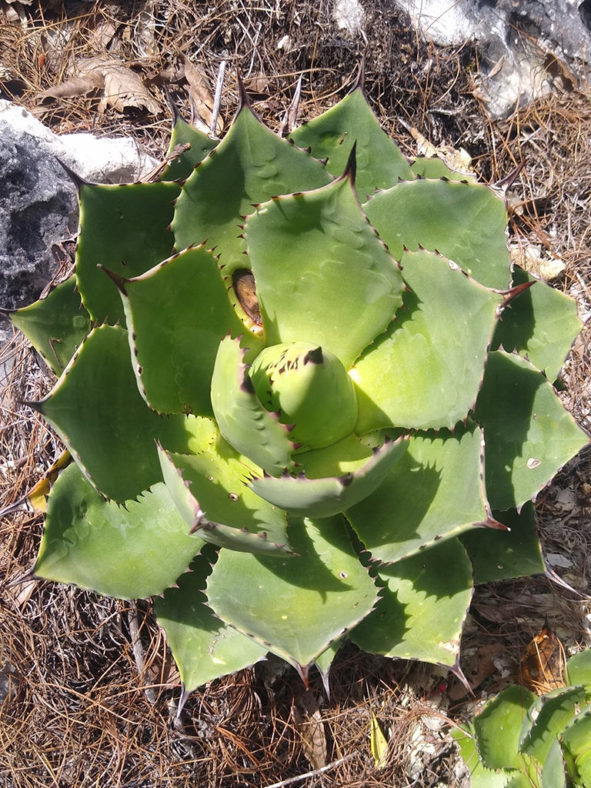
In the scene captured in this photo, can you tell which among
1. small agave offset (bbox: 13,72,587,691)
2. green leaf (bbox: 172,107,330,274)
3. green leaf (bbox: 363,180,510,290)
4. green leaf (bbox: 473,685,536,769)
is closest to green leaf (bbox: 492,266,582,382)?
small agave offset (bbox: 13,72,587,691)

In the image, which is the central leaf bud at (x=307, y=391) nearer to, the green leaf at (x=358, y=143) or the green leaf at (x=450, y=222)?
the green leaf at (x=450, y=222)

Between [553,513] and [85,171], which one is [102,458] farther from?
[553,513]

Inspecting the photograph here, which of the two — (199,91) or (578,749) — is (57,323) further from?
(578,749)

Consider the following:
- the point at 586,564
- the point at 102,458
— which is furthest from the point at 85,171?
the point at 586,564

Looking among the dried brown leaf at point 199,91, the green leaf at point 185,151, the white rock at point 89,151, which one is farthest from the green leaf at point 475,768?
the dried brown leaf at point 199,91

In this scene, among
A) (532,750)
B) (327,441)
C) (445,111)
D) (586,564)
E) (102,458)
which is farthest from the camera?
(445,111)

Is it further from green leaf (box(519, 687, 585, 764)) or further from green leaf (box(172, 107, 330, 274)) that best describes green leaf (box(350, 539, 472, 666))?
green leaf (box(172, 107, 330, 274))
